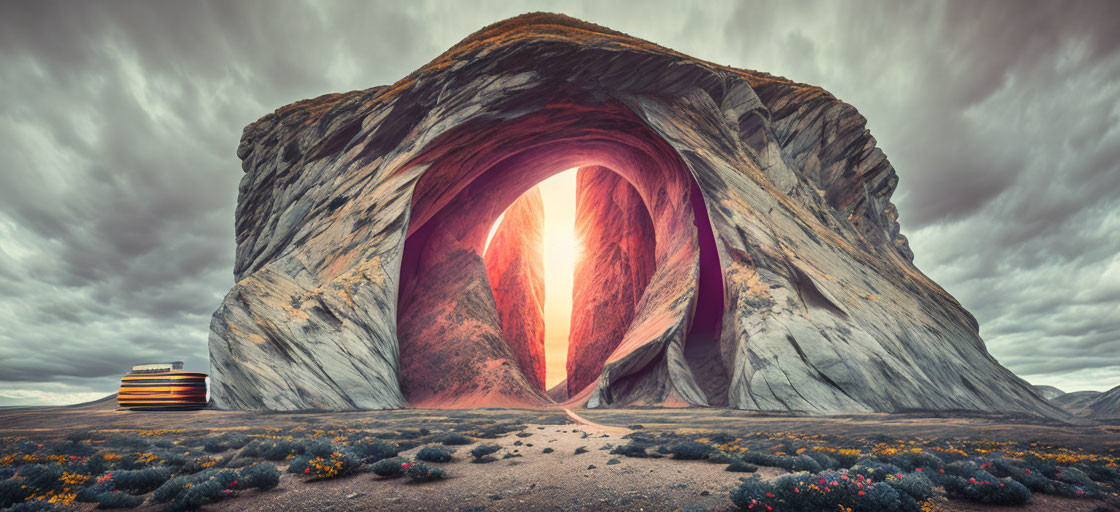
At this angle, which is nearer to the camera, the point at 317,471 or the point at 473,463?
the point at 317,471

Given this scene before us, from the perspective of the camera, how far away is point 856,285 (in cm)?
2008

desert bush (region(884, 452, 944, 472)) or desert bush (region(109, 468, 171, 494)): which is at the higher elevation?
desert bush (region(109, 468, 171, 494))

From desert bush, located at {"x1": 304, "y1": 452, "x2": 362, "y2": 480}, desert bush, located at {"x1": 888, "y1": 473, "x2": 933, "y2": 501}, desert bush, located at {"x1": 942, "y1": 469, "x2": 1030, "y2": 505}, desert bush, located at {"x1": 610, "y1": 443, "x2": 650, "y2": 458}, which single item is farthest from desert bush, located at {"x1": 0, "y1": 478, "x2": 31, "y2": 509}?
desert bush, located at {"x1": 942, "y1": 469, "x2": 1030, "y2": 505}

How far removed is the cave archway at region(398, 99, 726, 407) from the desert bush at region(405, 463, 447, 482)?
54.7ft

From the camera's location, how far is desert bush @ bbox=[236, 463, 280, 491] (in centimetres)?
570

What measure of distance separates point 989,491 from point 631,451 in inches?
210

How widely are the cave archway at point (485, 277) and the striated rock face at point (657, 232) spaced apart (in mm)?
148

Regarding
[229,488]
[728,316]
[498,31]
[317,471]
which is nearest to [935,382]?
[728,316]

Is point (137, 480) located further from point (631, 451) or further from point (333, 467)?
point (631, 451)

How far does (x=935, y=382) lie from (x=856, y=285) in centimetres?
517

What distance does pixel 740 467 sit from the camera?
6.88 meters

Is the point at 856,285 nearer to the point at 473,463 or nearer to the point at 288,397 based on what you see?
the point at 473,463

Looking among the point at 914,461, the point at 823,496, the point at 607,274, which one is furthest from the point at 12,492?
the point at 607,274

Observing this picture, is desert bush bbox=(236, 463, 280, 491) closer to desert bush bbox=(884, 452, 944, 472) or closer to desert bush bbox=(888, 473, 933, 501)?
desert bush bbox=(888, 473, 933, 501)
